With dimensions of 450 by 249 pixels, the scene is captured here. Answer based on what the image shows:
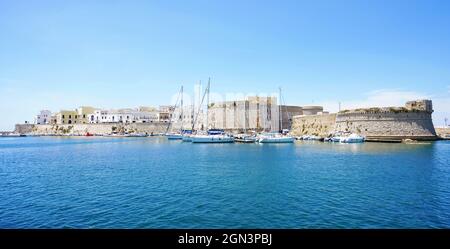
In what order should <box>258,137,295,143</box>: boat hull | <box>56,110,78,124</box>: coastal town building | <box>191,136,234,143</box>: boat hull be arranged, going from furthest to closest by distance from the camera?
1. <box>56,110,78,124</box>: coastal town building
2. <box>191,136,234,143</box>: boat hull
3. <box>258,137,295,143</box>: boat hull

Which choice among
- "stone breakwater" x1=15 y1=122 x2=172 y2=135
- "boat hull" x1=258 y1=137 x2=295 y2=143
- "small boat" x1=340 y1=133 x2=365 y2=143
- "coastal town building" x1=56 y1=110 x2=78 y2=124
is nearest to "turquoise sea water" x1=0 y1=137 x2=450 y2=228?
"small boat" x1=340 y1=133 x2=365 y2=143

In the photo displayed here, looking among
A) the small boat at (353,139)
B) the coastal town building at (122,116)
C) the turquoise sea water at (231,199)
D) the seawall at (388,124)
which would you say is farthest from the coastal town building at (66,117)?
the turquoise sea water at (231,199)

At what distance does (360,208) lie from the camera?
8344mm

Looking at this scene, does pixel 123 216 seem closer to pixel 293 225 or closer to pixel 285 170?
pixel 293 225

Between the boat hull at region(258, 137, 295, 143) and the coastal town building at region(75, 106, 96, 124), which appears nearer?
the boat hull at region(258, 137, 295, 143)

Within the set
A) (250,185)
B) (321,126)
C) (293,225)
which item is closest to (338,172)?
(250,185)

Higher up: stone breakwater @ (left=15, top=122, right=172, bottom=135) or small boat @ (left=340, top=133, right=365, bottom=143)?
stone breakwater @ (left=15, top=122, right=172, bottom=135)

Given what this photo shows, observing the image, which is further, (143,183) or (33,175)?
(33,175)

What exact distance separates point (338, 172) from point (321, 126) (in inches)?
1427

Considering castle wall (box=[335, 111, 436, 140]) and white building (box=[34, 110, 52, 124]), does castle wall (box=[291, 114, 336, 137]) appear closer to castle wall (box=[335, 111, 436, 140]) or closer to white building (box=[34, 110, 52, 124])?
castle wall (box=[335, 111, 436, 140])

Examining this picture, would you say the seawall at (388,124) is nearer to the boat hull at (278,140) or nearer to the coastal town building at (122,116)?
the boat hull at (278,140)

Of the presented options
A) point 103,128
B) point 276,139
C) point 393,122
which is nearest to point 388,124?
point 393,122

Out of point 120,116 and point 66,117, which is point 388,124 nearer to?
point 120,116
